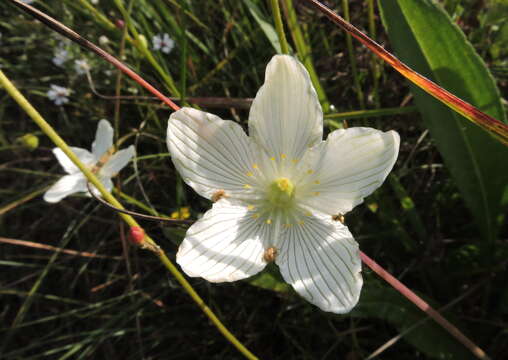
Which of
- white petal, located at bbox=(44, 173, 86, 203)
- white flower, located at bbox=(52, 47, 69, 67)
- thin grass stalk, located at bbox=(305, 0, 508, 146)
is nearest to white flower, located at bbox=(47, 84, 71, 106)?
white flower, located at bbox=(52, 47, 69, 67)

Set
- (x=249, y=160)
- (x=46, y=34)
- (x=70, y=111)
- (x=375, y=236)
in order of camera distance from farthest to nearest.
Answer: (x=70, y=111) → (x=46, y=34) → (x=375, y=236) → (x=249, y=160)

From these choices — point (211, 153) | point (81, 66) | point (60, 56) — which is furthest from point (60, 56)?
point (211, 153)

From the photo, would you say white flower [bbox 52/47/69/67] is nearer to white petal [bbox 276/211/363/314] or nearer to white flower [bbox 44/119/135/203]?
white flower [bbox 44/119/135/203]

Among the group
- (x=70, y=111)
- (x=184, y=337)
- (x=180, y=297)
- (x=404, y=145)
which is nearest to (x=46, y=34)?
(x=70, y=111)

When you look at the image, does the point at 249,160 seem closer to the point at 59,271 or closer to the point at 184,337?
the point at 184,337

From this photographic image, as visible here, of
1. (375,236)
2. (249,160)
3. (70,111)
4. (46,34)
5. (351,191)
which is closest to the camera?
(351,191)

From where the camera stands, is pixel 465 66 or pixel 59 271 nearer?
pixel 465 66

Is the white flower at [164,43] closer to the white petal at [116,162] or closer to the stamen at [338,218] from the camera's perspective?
the white petal at [116,162]
